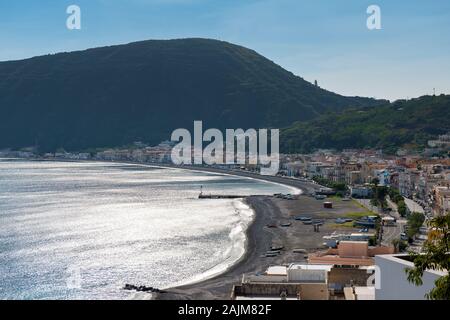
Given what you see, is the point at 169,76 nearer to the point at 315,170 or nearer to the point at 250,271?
the point at 315,170

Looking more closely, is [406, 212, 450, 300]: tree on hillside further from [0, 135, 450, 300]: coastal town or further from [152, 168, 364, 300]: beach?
[152, 168, 364, 300]: beach

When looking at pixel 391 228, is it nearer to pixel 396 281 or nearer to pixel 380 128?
pixel 396 281

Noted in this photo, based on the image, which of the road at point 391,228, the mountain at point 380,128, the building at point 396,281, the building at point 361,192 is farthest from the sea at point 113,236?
the mountain at point 380,128

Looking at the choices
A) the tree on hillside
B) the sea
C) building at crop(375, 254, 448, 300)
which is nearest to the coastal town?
building at crop(375, 254, 448, 300)

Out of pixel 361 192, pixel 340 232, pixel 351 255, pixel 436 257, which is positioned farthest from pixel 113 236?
pixel 436 257

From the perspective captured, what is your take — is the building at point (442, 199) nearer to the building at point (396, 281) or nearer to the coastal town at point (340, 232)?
the coastal town at point (340, 232)

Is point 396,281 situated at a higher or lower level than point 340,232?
higher
